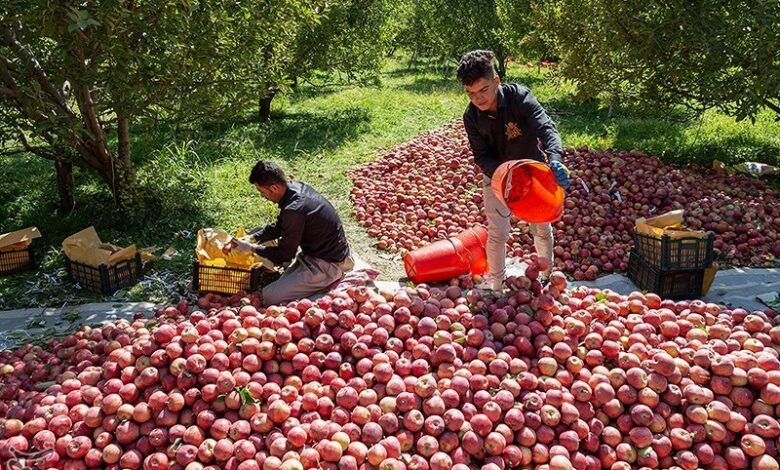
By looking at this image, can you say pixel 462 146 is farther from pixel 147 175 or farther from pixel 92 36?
pixel 92 36

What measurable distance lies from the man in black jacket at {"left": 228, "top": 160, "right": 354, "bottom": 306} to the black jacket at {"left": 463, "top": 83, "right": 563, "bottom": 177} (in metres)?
1.30

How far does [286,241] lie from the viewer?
4.48m

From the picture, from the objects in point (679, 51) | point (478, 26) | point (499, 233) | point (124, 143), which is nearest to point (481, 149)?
point (499, 233)

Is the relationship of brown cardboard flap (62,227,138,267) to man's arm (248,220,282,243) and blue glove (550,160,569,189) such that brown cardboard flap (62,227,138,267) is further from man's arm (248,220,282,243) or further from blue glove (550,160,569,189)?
blue glove (550,160,569,189)

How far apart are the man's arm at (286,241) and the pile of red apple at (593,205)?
1660mm

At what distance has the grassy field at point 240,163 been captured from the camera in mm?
5828

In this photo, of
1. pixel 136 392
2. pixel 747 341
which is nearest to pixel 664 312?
pixel 747 341

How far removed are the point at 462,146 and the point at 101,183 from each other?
5.06 metres

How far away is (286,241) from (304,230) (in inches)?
7.7

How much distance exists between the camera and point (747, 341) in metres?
3.19

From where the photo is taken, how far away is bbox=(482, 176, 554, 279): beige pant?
164 inches

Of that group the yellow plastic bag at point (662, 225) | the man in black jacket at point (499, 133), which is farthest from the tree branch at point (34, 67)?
the yellow plastic bag at point (662, 225)

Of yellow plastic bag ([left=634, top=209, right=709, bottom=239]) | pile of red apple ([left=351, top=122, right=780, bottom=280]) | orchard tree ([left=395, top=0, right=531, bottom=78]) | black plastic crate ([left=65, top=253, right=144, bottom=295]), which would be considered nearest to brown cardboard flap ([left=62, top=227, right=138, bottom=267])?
black plastic crate ([left=65, top=253, right=144, bottom=295])

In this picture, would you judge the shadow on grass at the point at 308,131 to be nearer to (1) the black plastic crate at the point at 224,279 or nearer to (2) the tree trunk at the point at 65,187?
(2) the tree trunk at the point at 65,187
